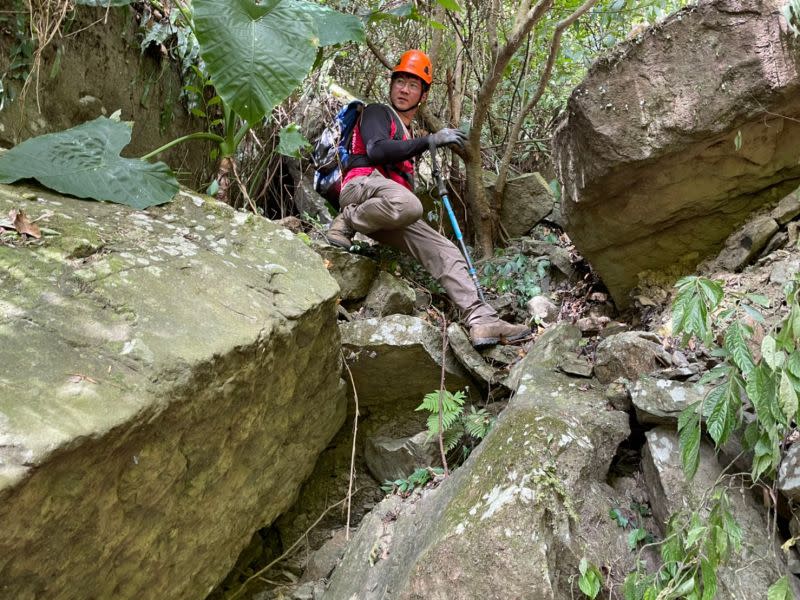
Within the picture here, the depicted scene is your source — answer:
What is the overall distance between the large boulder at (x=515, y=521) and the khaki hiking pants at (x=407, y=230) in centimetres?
98

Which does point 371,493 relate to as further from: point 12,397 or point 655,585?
point 12,397

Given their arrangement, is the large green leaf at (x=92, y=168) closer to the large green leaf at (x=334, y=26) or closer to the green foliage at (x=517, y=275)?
the large green leaf at (x=334, y=26)

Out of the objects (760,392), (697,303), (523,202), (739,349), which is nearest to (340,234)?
(523,202)

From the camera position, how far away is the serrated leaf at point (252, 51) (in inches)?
92.2

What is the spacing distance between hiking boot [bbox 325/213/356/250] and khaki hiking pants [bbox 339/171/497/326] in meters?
0.12

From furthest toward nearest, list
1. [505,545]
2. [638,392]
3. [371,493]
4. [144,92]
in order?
[144,92] → [371,493] → [638,392] → [505,545]

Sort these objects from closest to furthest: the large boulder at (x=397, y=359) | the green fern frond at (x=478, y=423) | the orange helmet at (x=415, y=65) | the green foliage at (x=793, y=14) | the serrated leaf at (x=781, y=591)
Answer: the serrated leaf at (x=781, y=591) < the green foliage at (x=793, y=14) < the green fern frond at (x=478, y=423) < the large boulder at (x=397, y=359) < the orange helmet at (x=415, y=65)

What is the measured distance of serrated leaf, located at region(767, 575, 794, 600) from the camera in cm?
164

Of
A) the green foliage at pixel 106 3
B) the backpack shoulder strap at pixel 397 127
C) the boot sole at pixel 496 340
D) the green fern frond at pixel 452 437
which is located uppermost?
the green foliage at pixel 106 3

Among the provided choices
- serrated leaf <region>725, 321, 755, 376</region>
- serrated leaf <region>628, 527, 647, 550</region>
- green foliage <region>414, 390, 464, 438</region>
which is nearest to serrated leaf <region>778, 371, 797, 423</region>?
serrated leaf <region>725, 321, 755, 376</region>

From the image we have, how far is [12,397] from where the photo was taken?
145cm

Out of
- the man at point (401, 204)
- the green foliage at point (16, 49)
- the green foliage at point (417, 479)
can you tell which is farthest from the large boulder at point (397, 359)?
the green foliage at point (16, 49)

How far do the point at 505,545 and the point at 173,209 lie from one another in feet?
6.68

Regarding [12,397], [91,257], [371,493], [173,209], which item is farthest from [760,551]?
[173,209]
